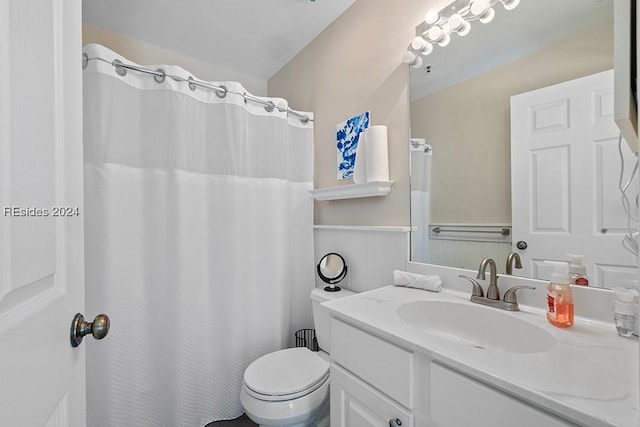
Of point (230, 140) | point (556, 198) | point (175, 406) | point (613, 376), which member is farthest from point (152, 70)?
point (613, 376)

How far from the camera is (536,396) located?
0.51 metres

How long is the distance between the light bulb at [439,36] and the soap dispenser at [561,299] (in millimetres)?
1016

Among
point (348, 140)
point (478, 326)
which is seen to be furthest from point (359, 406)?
point (348, 140)

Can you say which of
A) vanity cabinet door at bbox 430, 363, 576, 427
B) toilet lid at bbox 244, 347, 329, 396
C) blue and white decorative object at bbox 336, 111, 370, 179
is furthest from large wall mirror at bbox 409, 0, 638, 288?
toilet lid at bbox 244, 347, 329, 396

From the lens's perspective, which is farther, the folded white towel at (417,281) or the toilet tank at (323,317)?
the toilet tank at (323,317)

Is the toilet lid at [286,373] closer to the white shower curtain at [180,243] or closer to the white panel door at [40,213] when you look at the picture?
the white shower curtain at [180,243]

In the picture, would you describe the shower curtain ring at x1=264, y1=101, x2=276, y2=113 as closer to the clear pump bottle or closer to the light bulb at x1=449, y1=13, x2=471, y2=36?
the light bulb at x1=449, y1=13, x2=471, y2=36

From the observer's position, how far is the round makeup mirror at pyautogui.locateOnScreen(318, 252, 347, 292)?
5.27ft

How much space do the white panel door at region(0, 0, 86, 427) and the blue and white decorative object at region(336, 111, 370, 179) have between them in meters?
1.26

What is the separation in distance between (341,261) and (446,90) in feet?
3.35

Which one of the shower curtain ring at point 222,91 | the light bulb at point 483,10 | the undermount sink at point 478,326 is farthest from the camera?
the shower curtain ring at point 222,91

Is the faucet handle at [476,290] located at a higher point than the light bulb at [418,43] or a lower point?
lower

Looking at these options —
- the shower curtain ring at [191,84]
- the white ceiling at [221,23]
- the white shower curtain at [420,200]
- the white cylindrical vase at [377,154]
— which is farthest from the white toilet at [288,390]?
the white ceiling at [221,23]

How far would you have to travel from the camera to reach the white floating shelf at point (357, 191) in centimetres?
143
